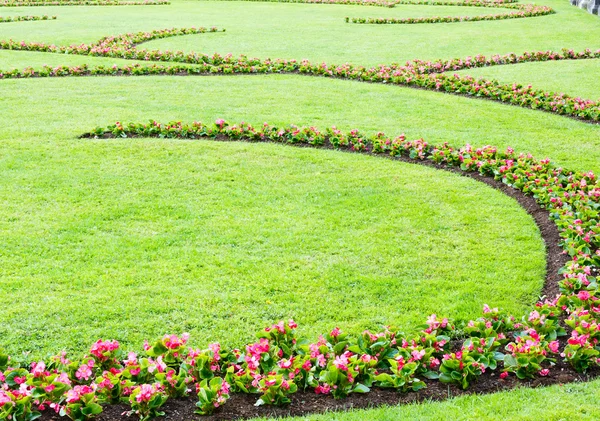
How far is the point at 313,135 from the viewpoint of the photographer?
10.7m

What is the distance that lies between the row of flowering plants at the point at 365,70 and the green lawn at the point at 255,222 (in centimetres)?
55

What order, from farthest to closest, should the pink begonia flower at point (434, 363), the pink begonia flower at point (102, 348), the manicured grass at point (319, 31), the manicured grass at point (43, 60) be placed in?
1. the manicured grass at point (319, 31)
2. the manicured grass at point (43, 60)
3. the pink begonia flower at point (434, 363)
4. the pink begonia flower at point (102, 348)

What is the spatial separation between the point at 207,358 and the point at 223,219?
3064 millimetres

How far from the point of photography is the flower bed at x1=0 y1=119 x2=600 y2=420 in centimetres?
475

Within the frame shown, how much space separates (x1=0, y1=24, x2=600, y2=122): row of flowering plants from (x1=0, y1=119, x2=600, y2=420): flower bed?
783cm

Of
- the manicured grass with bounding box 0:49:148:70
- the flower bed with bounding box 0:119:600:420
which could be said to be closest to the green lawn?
the flower bed with bounding box 0:119:600:420

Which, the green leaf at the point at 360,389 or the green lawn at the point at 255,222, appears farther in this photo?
the green lawn at the point at 255,222

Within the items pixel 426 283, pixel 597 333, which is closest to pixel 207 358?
pixel 426 283

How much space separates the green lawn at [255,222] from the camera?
6.00 meters

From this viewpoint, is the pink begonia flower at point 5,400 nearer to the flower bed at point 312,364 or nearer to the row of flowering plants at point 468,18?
the flower bed at point 312,364

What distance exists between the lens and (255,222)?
7.93m

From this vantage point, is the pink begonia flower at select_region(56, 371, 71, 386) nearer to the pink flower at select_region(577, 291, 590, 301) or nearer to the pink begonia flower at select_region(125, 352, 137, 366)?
the pink begonia flower at select_region(125, 352, 137, 366)

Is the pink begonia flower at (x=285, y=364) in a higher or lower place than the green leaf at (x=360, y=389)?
higher

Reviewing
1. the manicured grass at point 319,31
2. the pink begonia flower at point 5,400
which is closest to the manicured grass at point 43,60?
the manicured grass at point 319,31
